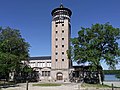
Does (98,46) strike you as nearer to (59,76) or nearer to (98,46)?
(98,46)

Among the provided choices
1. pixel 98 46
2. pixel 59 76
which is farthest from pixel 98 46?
pixel 59 76

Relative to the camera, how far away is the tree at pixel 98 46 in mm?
44656

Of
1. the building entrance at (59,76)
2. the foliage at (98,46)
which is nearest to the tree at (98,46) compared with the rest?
the foliage at (98,46)

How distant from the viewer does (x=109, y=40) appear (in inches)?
1820

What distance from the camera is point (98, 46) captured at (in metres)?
46.9

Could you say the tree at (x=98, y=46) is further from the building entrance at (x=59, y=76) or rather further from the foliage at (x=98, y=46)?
the building entrance at (x=59, y=76)

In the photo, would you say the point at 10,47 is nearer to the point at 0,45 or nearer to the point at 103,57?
the point at 0,45

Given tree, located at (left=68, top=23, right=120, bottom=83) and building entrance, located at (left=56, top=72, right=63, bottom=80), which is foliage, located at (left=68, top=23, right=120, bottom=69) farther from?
building entrance, located at (left=56, top=72, right=63, bottom=80)

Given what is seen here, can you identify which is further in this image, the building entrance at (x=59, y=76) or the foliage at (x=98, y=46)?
the building entrance at (x=59, y=76)

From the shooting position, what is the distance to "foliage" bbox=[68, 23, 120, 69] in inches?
1758

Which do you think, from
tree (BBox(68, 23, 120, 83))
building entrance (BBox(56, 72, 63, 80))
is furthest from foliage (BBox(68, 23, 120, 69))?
building entrance (BBox(56, 72, 63, 80))

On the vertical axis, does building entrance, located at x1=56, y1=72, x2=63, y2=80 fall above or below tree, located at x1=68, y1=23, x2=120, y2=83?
below

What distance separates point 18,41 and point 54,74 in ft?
60.9

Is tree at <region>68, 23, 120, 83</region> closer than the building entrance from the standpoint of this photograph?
Yes
